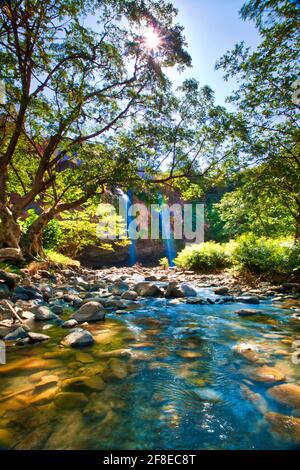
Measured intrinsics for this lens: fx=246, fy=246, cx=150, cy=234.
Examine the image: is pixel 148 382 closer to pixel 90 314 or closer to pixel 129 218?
pixel 90 314

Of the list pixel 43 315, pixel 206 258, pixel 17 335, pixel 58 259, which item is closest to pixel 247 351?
pixel 17 335

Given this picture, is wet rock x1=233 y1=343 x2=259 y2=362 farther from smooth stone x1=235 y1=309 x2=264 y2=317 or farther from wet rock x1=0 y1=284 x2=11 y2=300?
wet rock x1=0 y1=284 x2=11 y2=300

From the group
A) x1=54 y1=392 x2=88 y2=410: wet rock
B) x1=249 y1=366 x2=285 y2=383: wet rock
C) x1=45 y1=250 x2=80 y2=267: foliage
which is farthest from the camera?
x1=45 y1=250 x2=80 y2=267: foliage

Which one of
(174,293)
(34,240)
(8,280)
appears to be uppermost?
(34,240)

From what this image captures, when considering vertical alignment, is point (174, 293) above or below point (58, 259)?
below

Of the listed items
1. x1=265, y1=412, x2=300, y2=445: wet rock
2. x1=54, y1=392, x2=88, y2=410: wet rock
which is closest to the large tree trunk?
x1=54, y1=392, x2=88, y2=410: wet rock

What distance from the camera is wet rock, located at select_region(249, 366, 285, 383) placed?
2113mm

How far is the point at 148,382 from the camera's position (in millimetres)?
2076

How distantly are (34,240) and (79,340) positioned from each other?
27.3 ft

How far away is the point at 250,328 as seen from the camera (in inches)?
144

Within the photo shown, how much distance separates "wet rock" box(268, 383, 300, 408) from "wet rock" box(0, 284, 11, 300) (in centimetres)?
466

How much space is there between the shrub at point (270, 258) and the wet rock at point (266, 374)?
18.0 ft

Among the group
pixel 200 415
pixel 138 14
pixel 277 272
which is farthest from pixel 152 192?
pixel 200 415

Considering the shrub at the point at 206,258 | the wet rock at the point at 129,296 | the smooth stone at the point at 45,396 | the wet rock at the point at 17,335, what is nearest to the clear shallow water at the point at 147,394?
the smooth stone at the point at 45,396
